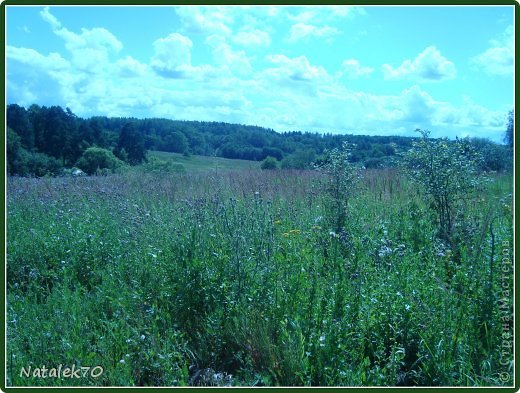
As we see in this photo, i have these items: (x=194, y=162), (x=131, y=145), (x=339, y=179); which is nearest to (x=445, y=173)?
(x=339, y=179)

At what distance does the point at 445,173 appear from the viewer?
596 cm

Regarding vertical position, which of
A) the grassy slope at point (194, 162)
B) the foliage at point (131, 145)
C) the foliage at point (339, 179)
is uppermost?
the foliage at point (131, 145)

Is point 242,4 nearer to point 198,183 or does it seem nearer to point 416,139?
point 416,139

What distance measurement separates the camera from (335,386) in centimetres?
315

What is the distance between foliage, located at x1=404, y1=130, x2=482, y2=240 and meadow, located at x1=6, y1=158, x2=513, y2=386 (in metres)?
0.23

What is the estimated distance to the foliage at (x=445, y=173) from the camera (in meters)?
5.95

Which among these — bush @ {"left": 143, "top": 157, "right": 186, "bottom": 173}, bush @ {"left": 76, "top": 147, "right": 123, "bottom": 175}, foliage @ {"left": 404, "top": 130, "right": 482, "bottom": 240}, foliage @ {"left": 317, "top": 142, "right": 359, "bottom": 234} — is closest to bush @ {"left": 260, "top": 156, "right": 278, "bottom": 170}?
bush @ {"left": 143, "top": 157, "right": 186, "bottom": 173}

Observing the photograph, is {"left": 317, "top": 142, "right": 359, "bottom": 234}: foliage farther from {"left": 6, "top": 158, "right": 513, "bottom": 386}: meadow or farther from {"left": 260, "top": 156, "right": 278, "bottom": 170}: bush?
{"left": 260, "top": 156, "right": 278, "bottom": 170}: bush

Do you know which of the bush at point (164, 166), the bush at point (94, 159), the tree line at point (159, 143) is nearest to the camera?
the tree line at point (159, 143)

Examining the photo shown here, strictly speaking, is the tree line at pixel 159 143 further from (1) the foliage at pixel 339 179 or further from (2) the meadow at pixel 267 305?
(2) the meadow at pixel 267 305

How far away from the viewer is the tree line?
26.7 ft

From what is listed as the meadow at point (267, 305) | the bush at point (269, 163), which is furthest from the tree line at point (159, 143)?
the meadow at point (267, 305)

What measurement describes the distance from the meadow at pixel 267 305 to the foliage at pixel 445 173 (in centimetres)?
23

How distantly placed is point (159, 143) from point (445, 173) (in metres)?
9.01
